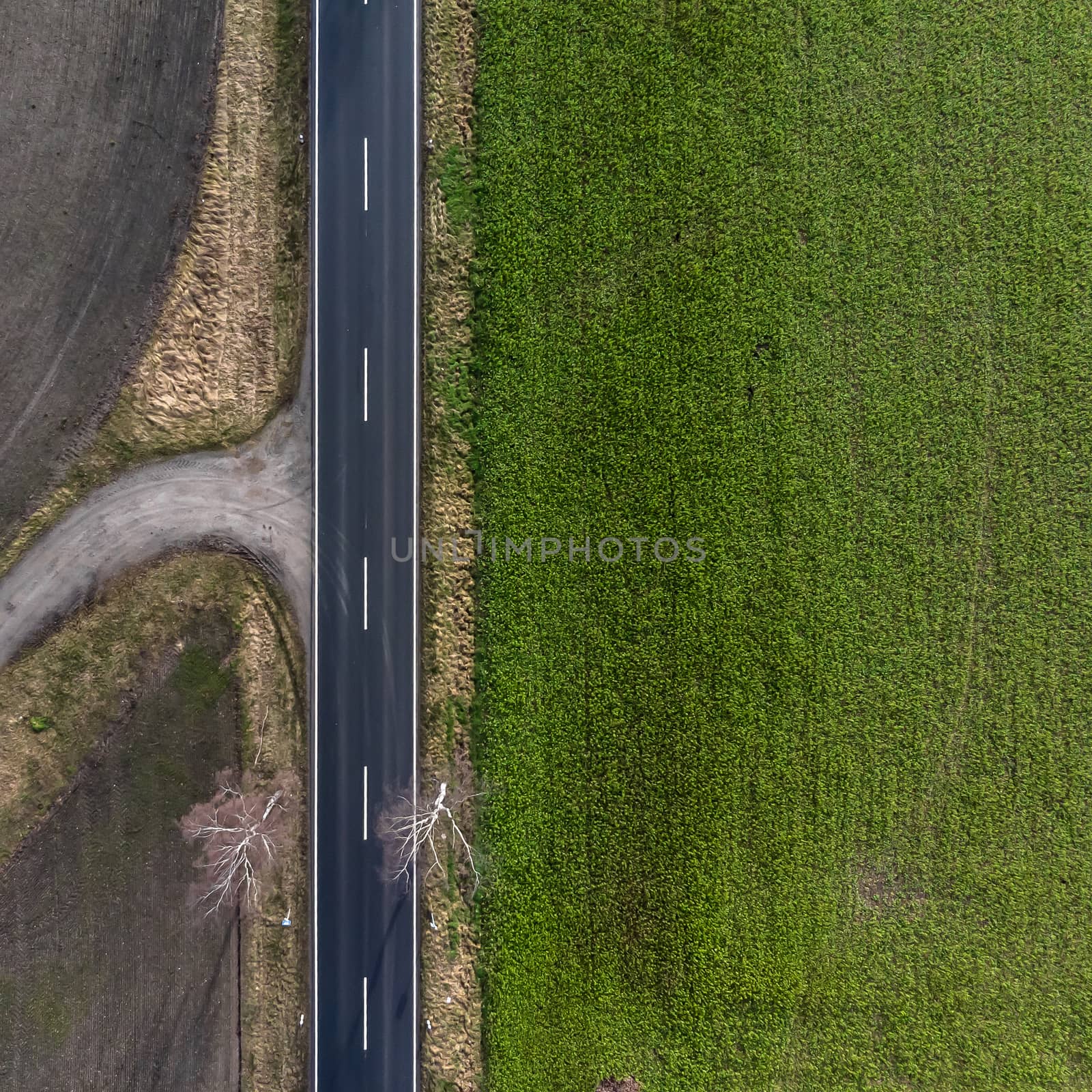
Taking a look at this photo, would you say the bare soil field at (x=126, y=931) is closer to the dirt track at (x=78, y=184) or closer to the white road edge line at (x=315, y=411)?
the white road edge line at (x=315, y=411)

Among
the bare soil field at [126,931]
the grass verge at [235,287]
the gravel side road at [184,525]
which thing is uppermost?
the grass verge at [235,287]

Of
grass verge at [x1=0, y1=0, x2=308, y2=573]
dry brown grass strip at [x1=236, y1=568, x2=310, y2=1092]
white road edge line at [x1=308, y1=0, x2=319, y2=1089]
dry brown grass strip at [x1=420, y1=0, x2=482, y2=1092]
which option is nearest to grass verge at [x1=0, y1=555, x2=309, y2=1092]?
dry brown grass strip at [x1=236, y1=568, x2=310, y2=1092]

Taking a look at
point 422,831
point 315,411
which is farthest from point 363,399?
point 422,831

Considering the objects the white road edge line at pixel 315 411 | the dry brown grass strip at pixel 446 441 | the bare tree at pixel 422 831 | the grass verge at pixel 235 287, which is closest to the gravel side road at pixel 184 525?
the white road edge line at pixel 315 411

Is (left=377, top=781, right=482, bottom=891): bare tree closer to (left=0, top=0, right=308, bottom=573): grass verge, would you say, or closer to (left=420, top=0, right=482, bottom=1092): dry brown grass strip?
(left=420, top=0, right=482, bottom=1092): dry brown grass strip

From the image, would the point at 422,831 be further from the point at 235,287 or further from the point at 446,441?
the point at 235,287

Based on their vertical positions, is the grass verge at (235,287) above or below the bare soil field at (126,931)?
above
